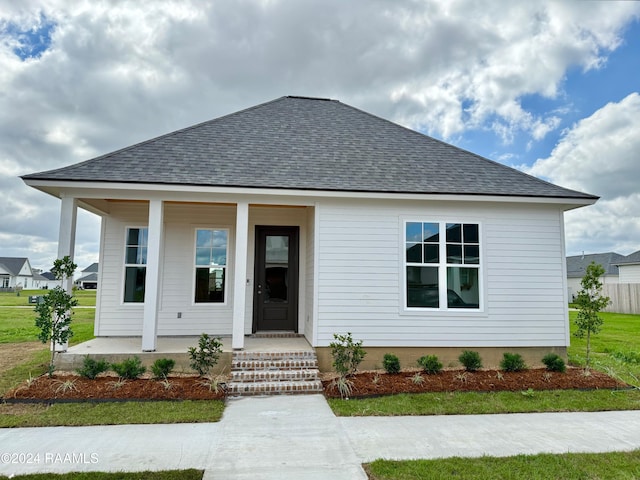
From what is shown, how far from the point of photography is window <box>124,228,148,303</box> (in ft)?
27.2

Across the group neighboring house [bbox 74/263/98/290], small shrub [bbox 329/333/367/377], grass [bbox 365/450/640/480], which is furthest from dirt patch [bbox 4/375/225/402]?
neighboring house [bbox 74/263/98/290]

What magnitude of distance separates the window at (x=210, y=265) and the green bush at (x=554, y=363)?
22.4 feet

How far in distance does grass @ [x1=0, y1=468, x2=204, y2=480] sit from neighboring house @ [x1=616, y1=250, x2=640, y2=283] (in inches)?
1360

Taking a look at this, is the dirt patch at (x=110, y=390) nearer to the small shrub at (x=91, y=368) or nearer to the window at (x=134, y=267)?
the small shrub at (x=91, y=368)

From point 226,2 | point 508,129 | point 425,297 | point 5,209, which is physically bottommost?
point 425,297

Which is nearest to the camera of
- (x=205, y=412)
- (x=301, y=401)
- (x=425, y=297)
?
(x=205, y=412)

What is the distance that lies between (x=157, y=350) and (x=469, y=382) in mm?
5561

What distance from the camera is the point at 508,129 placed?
1302 centimetres

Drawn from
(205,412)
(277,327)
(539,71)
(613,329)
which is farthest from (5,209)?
(613,329)

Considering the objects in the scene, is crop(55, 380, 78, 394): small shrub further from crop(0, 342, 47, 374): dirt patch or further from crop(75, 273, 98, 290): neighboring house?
crop(75, 273, 98, 290): neighboring house

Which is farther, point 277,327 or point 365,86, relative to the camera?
point 365,86

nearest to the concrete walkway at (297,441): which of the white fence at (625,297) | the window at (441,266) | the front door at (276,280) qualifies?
the window at (441,266)

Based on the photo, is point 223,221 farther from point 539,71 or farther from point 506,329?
point 539,71

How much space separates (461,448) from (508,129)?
485 inches
